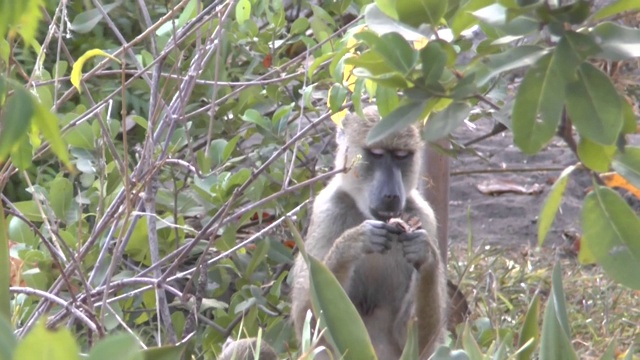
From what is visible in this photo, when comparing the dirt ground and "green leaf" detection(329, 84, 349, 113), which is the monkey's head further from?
the dirt ground

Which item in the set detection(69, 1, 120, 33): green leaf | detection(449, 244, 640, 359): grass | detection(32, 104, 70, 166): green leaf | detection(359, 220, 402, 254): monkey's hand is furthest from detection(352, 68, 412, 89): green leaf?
detection(449, 244, 640, 359): grass

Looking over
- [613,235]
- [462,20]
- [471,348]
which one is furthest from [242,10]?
[613,235]

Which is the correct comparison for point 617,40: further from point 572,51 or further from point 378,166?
point 378,166

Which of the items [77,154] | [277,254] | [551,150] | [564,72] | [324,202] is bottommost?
[551,150]

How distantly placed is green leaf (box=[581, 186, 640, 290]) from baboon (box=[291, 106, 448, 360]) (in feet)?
6.43

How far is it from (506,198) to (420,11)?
5713mm

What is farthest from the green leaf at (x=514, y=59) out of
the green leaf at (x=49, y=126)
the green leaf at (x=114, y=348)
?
the green leaf at (x=114, y=348)

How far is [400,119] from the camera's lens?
6.55 ft

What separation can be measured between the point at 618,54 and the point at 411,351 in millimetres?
1217

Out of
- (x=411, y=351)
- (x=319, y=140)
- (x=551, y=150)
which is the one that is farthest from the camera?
(x=551, y=150)

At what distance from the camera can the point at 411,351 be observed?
2770 mm

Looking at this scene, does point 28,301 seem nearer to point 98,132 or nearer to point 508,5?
point 98,132

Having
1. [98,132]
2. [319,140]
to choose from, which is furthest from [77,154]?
[319,140]

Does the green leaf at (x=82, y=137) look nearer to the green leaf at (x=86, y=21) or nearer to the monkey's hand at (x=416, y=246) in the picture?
the green leaf at (x=86, y=21)
